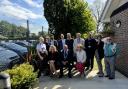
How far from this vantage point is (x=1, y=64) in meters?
11.3

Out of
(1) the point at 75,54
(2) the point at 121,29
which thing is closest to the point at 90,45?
(1) the point at 75,54

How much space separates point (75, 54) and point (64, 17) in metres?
7.25

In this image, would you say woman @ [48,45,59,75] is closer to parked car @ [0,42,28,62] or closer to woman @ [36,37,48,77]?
woman @ [36,37,48,77]

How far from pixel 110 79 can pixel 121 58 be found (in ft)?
6.03

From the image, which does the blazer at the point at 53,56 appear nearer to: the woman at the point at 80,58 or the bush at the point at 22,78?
the woman at the point at 80,58

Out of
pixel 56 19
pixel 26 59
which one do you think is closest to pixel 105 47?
pixel 26 59

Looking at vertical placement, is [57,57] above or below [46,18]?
below

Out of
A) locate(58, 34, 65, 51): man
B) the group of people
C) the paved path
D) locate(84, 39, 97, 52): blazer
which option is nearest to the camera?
the paved path

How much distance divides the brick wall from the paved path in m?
0.68

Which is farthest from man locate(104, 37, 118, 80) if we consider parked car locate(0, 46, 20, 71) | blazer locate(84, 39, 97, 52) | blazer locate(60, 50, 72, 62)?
parked car locate(0, 46, 20, 71)

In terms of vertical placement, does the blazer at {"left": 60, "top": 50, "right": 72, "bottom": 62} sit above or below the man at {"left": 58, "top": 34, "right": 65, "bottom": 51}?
below

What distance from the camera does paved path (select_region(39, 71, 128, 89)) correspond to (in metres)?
11.1

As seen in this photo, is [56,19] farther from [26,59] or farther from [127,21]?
[127,21]

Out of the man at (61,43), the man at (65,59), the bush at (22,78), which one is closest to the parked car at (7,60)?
the bush at (22,78)
